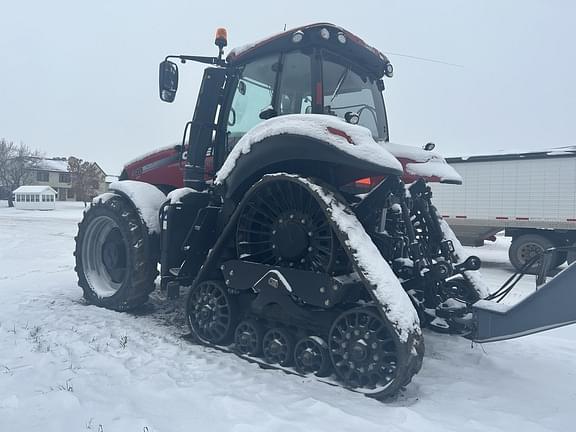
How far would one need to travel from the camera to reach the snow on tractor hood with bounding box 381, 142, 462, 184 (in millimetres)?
4480

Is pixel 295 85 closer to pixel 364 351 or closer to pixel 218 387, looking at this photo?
pixel 364 351

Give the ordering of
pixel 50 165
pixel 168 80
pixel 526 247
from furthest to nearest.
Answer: pixel 50 165, pixel 526 247, pixel 168 80

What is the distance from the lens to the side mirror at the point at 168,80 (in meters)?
5.06

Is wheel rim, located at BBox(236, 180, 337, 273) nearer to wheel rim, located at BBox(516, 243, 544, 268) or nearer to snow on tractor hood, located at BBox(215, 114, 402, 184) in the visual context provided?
snow on tractor hood, located at BBox(215, 114, 402, 184)

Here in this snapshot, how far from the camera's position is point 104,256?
600 centimetres

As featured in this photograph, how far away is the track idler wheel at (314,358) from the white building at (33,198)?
51.6 metres

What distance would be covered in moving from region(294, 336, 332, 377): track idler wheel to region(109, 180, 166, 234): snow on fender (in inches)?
96.0

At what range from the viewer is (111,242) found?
589 centimetres

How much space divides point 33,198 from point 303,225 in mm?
53816

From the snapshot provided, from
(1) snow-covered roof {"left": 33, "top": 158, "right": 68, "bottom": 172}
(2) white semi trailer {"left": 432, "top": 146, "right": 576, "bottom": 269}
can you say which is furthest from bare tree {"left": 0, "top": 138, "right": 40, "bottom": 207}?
(2) white semi trailer {"left": 432, "top": 146, "right": 576, "bottom": 269}

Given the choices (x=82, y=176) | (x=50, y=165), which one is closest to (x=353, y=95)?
(x=82, y=176)

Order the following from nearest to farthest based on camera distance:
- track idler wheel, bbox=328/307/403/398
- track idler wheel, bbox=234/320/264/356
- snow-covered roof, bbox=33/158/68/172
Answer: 1. track idler wheel, bbox=328/307/403/398
2. track idler wheel, bbox=234/320/264/356
3. snow-covered roof, bbox=33/158/68/172

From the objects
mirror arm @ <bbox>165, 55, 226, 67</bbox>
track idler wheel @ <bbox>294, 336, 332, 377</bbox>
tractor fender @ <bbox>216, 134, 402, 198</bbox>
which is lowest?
Answer: track idler wheel @ <bbox>294, 336, 332, 377</bbox>

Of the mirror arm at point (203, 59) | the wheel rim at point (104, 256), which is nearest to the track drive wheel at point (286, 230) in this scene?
the mirror arm at point (203, 59)
